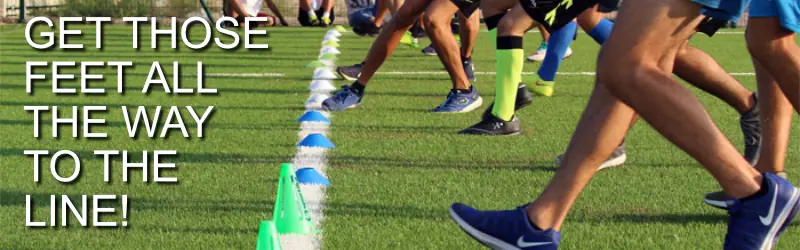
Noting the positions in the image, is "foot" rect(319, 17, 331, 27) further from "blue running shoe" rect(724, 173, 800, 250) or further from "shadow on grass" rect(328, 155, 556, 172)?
"blue running shoe" rect(724, 173, 800, 250)

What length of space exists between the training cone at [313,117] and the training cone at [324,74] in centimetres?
356

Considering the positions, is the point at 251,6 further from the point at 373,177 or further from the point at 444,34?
the point at 373,177

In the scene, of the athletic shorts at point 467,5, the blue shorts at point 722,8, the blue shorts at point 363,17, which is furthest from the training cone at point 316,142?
the blue shorts at point 363,17

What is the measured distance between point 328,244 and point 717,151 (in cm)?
130

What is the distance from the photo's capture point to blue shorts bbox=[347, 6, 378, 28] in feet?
58.1

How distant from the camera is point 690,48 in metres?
5.82

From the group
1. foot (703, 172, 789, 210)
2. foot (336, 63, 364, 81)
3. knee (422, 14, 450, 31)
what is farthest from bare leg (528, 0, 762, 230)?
foot (336, 63, 364, 81)

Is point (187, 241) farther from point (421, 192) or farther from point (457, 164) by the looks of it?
point (457, 164)

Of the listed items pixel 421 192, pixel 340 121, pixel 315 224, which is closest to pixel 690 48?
pixel 421 192

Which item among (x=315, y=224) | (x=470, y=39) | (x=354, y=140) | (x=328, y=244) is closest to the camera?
(x=328, y=244)

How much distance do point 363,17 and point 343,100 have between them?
8.89 meters

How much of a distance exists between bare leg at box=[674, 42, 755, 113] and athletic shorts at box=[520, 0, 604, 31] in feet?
2.18

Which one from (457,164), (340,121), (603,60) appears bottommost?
(340,121)

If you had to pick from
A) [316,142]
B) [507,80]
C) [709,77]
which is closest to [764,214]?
[709,77]
